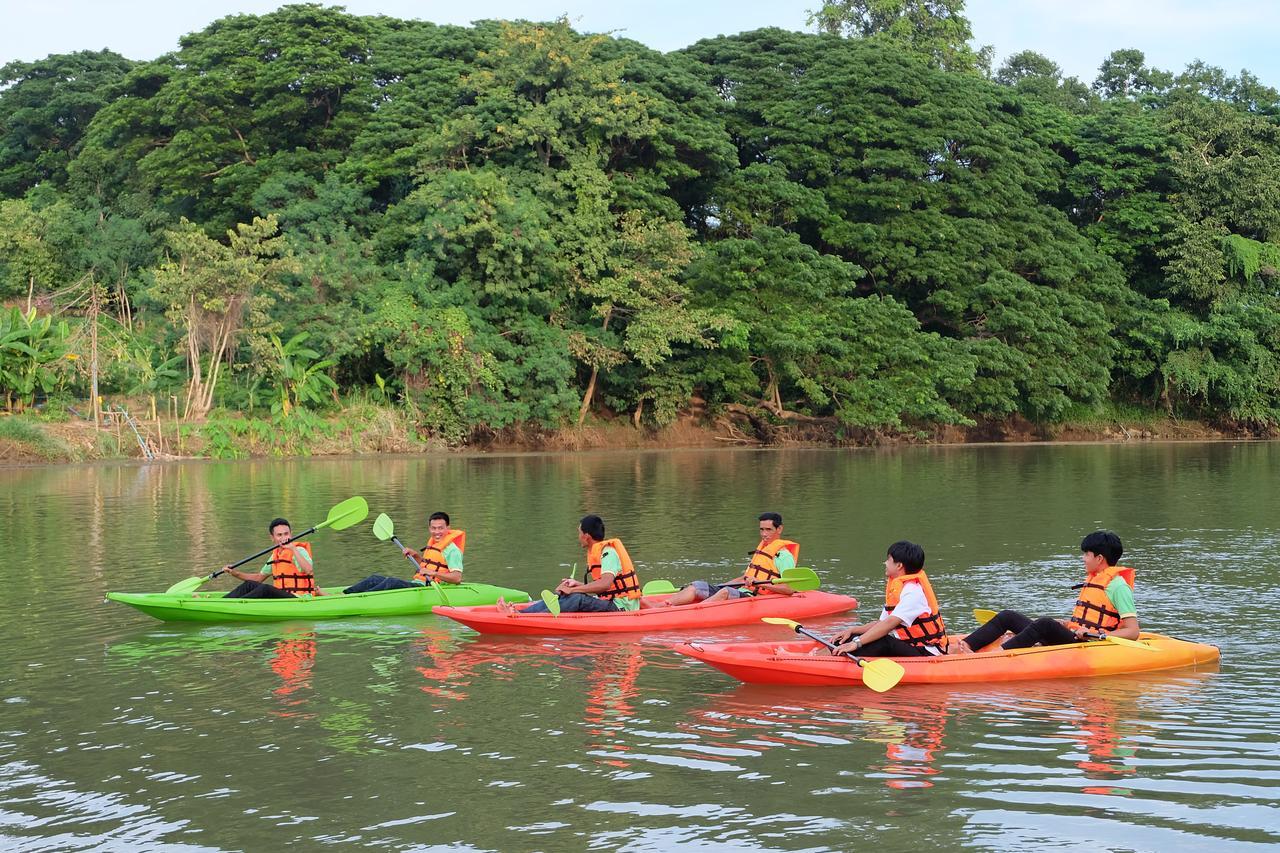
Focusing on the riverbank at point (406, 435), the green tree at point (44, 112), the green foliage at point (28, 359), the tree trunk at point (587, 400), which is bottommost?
the riverbank at point (406, 435)

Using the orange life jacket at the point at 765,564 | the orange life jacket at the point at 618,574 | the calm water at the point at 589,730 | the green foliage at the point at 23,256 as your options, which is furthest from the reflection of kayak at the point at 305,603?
the green foliage at the point at 23,256

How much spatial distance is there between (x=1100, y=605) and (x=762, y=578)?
329cm

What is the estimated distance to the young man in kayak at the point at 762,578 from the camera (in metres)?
11.3

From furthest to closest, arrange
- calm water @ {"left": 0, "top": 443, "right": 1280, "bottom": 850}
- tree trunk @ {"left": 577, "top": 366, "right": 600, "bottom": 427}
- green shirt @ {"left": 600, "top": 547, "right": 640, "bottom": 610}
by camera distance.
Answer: tree trunk @ {"left": 577, "top": 366, "right": 600, "bottom": 427}
green shirt @ {"left": 600, "top": 547, "right": 640, "bottom": 610}
calm water @ {"left": 0, "top": 443, "right": 1280, "bottom": 850}

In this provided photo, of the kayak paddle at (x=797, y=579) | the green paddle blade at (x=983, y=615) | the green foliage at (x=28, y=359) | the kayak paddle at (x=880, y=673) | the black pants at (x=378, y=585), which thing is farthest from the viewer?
the green foliage at (x=28, y=359)

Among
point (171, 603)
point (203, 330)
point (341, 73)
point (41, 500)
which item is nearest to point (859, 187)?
point (341, 73)

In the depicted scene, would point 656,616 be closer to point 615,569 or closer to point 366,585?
point 615,569

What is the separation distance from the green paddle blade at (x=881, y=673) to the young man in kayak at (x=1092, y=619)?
2.39 ft

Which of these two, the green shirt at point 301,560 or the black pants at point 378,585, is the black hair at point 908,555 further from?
the green shirt at point 301,560

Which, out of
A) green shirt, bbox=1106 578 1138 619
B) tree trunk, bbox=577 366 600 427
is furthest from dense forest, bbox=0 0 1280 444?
green shirt, bbox=1106 578 1138 619

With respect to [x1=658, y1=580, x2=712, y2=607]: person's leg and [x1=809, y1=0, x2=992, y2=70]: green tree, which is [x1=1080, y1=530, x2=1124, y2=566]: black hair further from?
[x1=809, y1=0, x2=992, y2=70]: green tree

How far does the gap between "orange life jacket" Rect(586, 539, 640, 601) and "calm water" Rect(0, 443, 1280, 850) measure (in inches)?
23.9

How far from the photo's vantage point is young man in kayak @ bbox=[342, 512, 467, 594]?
11.8 m

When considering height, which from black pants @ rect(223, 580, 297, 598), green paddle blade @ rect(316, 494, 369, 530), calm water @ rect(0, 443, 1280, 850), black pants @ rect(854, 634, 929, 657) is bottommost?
calm water @ rect(0, 443, 1280, 850)
